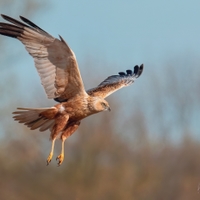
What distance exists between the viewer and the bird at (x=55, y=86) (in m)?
12.7

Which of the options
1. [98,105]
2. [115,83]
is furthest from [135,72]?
[98,105]

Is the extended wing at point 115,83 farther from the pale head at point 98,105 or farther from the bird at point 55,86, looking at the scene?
the pale head at point 98,105

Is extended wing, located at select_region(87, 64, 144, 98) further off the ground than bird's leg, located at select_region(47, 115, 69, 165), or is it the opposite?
extended wing, located at select_region(87, 64, 144, 98)

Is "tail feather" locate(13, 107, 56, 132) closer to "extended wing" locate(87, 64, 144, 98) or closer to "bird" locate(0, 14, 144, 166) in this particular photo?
"bird" locate(0, 14, 144, 166)

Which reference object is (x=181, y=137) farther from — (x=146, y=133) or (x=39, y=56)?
(x=39, y=56)

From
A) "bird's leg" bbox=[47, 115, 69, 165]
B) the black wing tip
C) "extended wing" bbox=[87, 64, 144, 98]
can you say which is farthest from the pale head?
the black wing tip

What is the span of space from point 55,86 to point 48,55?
1.92 feet

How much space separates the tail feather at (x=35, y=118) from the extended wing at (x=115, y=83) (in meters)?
0.94

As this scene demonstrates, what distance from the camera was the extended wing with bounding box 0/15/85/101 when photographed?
12.7 metres

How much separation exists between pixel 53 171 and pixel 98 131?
6.00 ft

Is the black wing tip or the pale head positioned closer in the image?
the pale head

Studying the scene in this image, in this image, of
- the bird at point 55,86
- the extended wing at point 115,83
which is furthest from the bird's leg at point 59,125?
the extended wing at point 115,83

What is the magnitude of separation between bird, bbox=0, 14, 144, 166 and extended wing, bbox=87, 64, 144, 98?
46 cm

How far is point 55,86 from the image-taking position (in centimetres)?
1325
